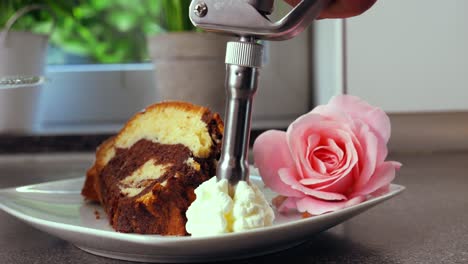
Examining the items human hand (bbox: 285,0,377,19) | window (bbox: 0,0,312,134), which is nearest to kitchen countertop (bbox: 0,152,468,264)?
human hand (bbox: 285,0,377,19)

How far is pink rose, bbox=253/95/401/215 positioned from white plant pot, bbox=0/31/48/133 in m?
0.88

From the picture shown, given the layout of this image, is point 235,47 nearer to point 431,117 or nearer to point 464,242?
point 464,242

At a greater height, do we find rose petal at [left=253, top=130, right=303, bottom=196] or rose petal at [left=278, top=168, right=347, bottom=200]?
rose petal at [left=253, top=130, right=303, bottom=196]

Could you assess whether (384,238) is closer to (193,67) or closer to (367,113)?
(367,113)

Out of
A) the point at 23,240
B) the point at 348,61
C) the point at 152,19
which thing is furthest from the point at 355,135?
the point at 152,19

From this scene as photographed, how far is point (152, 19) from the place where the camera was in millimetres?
1475

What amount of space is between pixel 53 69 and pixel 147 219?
1076mm

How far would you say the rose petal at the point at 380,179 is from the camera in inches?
20.0

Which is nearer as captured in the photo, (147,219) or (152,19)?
(147,219)

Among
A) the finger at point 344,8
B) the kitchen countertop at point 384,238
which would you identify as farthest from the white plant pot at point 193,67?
the finger at point 344,8

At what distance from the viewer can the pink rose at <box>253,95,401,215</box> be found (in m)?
0.50

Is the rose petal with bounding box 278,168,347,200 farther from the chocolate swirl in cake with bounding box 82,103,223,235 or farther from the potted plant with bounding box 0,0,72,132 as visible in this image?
the potted plant with bounding box 0,0,72,132

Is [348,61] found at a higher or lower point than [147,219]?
higher

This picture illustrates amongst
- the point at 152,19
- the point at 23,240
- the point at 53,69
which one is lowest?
the point at 23,240
